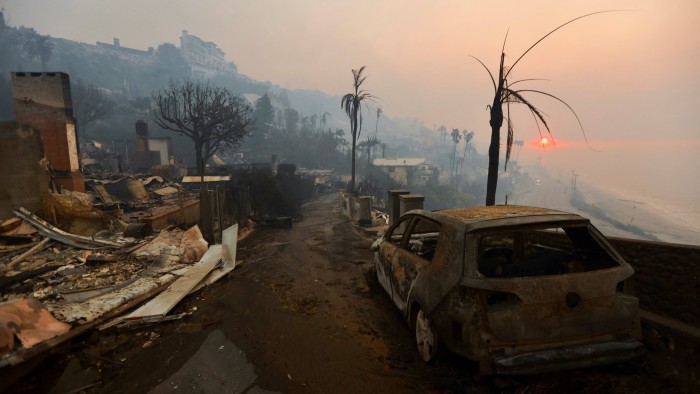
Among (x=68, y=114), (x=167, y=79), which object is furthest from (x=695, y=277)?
(x=167, y=79)

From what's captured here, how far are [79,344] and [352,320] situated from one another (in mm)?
3355

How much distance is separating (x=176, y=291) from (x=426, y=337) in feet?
14.2

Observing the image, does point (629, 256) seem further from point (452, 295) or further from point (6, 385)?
point (6, 385)

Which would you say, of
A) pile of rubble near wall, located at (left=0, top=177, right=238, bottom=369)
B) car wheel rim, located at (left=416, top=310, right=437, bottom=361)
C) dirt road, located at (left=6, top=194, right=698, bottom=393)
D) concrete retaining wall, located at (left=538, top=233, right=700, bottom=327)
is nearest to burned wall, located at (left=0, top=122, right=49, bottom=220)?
pile of rubble near wall, located at (left=0, top=177, right=238, bottom=369)

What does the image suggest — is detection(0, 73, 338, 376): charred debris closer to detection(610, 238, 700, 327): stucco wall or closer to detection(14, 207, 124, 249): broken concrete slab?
detection(14, 207, 124, 249): broken concrete slab

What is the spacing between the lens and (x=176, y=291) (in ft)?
18.6

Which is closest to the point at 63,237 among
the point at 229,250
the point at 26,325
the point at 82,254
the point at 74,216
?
the point at 82,254

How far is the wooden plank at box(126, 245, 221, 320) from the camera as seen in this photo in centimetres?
484

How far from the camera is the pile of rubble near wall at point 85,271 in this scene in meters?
4.02

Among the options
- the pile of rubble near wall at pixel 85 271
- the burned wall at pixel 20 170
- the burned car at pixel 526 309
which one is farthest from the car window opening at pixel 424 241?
the burned wall at pixel 20 170

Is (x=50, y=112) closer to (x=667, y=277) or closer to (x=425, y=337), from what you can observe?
(x=425, y=337)

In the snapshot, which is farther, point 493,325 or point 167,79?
point 167,79

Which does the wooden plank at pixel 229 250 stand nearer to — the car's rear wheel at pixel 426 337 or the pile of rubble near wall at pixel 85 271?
the pile of rubble near wall at pixel 85 271

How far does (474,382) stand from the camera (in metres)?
3.06
